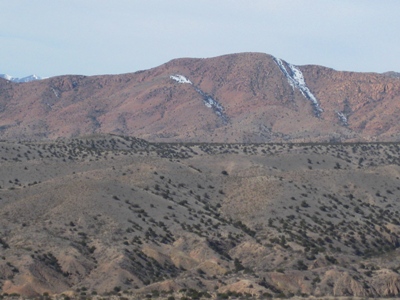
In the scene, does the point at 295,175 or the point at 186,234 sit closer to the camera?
the point at 186,234

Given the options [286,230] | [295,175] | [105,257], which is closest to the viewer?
[105,257]

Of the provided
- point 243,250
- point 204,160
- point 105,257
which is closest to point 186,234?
point 243,250

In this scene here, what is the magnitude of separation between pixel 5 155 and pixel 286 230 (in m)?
53.8

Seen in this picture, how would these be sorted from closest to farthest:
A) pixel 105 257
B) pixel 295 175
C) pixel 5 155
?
pixel 105 257, pixel 295 175, pixel 5 155

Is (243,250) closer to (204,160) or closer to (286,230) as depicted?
(286,230)

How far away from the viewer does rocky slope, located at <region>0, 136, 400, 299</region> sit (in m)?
74.4

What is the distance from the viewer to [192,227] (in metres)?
96.7

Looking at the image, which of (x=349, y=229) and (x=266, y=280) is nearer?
(x=266, y=280)

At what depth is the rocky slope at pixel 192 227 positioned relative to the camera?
244 ft

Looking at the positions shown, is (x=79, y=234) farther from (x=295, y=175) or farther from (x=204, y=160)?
(x=204, y=160)

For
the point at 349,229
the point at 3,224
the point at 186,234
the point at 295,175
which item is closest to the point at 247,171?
the point at 295,175

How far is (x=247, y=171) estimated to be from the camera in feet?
435

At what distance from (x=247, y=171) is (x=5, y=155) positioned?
3373 centimetres

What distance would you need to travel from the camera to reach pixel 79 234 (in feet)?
294
